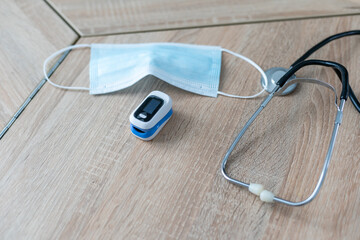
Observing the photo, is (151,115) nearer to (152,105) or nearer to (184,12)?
(152,105)

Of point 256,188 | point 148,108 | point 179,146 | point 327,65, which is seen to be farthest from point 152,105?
point 327,65

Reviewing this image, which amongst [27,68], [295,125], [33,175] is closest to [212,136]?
[295,125]

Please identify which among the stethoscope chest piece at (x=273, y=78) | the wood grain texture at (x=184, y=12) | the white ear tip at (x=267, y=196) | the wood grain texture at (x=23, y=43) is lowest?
the white ear tip at (x=267, y=196)

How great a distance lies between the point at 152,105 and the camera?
81 centimetres

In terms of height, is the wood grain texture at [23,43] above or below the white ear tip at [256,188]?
above

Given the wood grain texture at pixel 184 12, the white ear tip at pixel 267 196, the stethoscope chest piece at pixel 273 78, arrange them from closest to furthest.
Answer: the white ear tip at pixel 267 196 < the stethoscope chest piece at pixel 273 78 < the wood grain texture at pixel 184 12

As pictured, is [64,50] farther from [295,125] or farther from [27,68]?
[295,125]

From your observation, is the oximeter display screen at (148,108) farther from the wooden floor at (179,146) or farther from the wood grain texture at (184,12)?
the wood grain texture at (184,12)

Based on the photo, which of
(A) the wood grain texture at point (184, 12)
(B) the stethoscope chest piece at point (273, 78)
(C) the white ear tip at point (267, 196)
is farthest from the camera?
(A) the wood grain texture at point (184, 12)

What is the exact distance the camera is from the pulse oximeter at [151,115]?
79 cm

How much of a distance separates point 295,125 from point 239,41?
0.96ft

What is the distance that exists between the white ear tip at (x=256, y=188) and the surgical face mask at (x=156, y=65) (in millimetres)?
242

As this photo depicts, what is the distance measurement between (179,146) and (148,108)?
0.11m

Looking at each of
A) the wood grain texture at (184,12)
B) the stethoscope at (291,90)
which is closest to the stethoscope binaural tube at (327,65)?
the stethoscope at (291,90)
